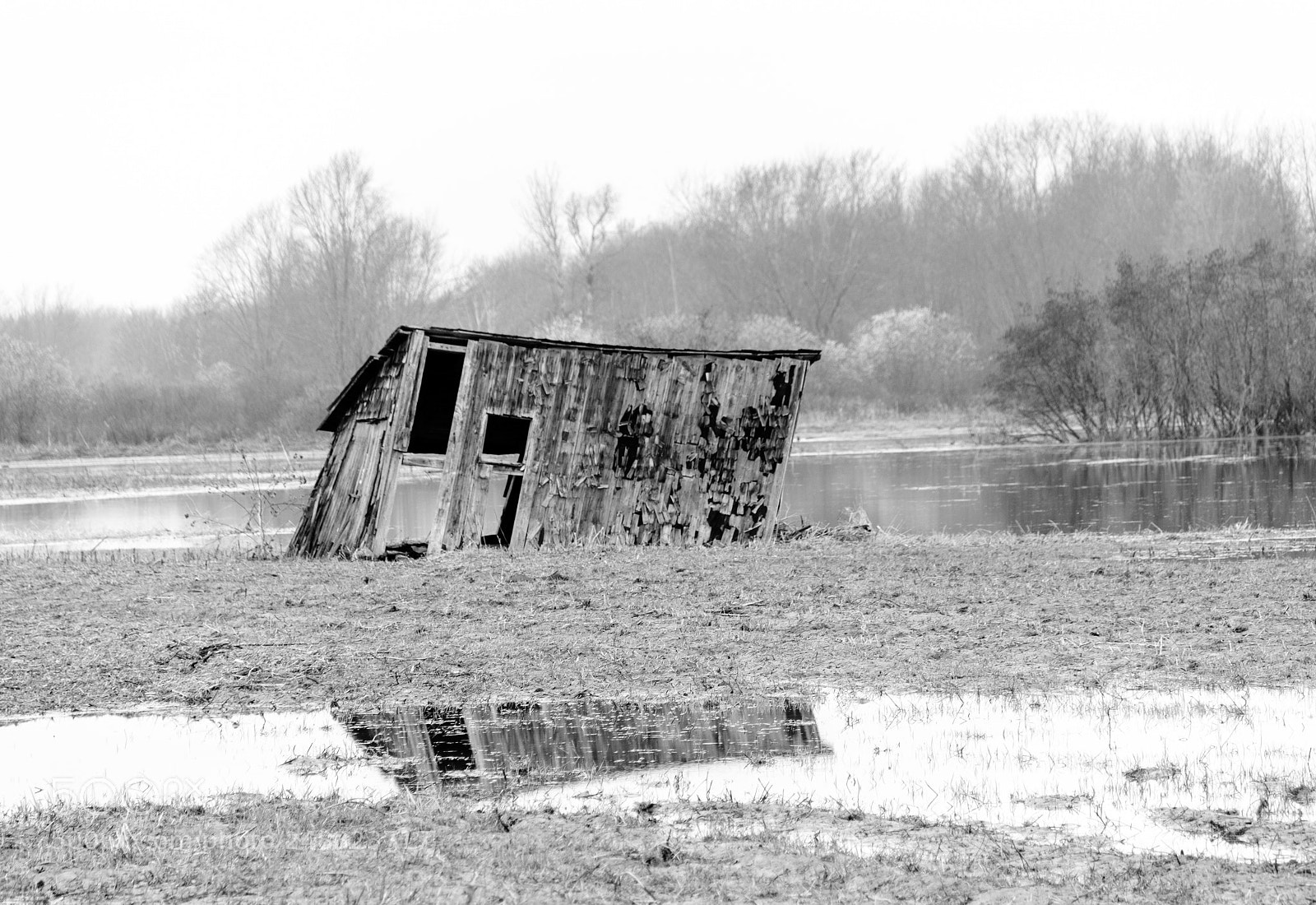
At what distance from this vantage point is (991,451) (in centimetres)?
4212

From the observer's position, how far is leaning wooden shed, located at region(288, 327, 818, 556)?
17.7 m

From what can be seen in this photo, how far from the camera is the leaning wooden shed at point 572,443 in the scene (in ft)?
57.9

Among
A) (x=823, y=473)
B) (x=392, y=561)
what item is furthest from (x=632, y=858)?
(x=823, y=473)

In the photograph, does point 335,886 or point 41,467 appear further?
point 41,467

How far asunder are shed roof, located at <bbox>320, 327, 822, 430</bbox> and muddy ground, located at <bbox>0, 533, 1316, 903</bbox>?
249 centimetres

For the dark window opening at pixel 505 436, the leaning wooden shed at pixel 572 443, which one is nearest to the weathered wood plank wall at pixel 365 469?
the leaning wooden shed at pixel 572 443

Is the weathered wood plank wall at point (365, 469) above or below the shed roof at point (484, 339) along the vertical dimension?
below

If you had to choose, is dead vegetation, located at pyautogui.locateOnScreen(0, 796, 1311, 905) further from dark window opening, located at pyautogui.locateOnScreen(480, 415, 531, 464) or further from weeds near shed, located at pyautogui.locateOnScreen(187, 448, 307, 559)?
dark window opening, located at pyautogui.locateOnScreen(480, 415, 531, 464)

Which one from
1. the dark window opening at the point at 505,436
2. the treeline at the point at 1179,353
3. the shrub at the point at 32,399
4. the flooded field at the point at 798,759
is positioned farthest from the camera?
the shrub at the point at 32,399

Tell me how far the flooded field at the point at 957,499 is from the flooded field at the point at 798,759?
35.2 feet

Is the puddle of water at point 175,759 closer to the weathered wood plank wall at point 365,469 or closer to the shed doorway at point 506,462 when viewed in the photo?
the weathered wood plank wall at point 365,469

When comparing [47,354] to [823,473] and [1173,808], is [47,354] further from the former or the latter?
[1173,808]

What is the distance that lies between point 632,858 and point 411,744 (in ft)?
9.58

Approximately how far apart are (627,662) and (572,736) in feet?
7.19
